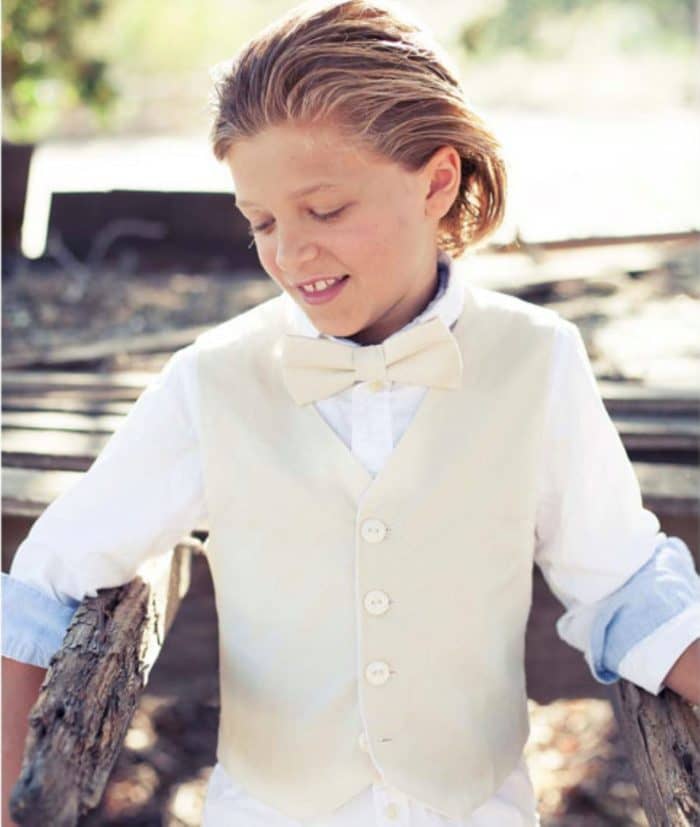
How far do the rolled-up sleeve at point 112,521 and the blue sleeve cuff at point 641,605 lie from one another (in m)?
0.58

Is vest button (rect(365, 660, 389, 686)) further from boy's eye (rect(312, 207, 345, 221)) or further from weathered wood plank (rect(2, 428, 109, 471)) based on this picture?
weathered wood plank (rect(2, 428, 109, 471))

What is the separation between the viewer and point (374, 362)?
1.70m

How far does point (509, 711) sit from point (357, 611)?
0.28 meters

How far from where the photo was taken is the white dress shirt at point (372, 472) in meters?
1.66

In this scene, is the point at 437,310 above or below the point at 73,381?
above

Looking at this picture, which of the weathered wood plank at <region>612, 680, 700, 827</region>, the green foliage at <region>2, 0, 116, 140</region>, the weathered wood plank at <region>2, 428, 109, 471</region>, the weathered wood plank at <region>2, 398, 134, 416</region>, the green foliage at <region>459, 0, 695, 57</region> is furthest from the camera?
the green foliage at <region>459, 0, 695, 57</region>

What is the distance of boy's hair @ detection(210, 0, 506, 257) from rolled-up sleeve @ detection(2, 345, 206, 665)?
0.38 metres

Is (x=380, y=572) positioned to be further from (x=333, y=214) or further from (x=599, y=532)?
(x=333, y=214)

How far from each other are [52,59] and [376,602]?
6647 millimetres

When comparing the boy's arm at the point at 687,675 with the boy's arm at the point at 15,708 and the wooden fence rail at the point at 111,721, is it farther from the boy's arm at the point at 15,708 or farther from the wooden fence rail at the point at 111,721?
the boy's arm at the point at 15,708

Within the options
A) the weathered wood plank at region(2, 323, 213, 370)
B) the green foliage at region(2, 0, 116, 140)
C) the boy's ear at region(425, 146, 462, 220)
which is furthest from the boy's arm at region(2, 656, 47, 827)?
the green foliage at region(2, 0, 116, 140)

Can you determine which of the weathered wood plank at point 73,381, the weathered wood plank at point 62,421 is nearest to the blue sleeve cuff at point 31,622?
the weathered wood plank at point 62,421

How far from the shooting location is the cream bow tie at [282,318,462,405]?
1685mm

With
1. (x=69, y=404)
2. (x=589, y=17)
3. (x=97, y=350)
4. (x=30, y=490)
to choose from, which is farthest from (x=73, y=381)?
(x=589, y=17)
